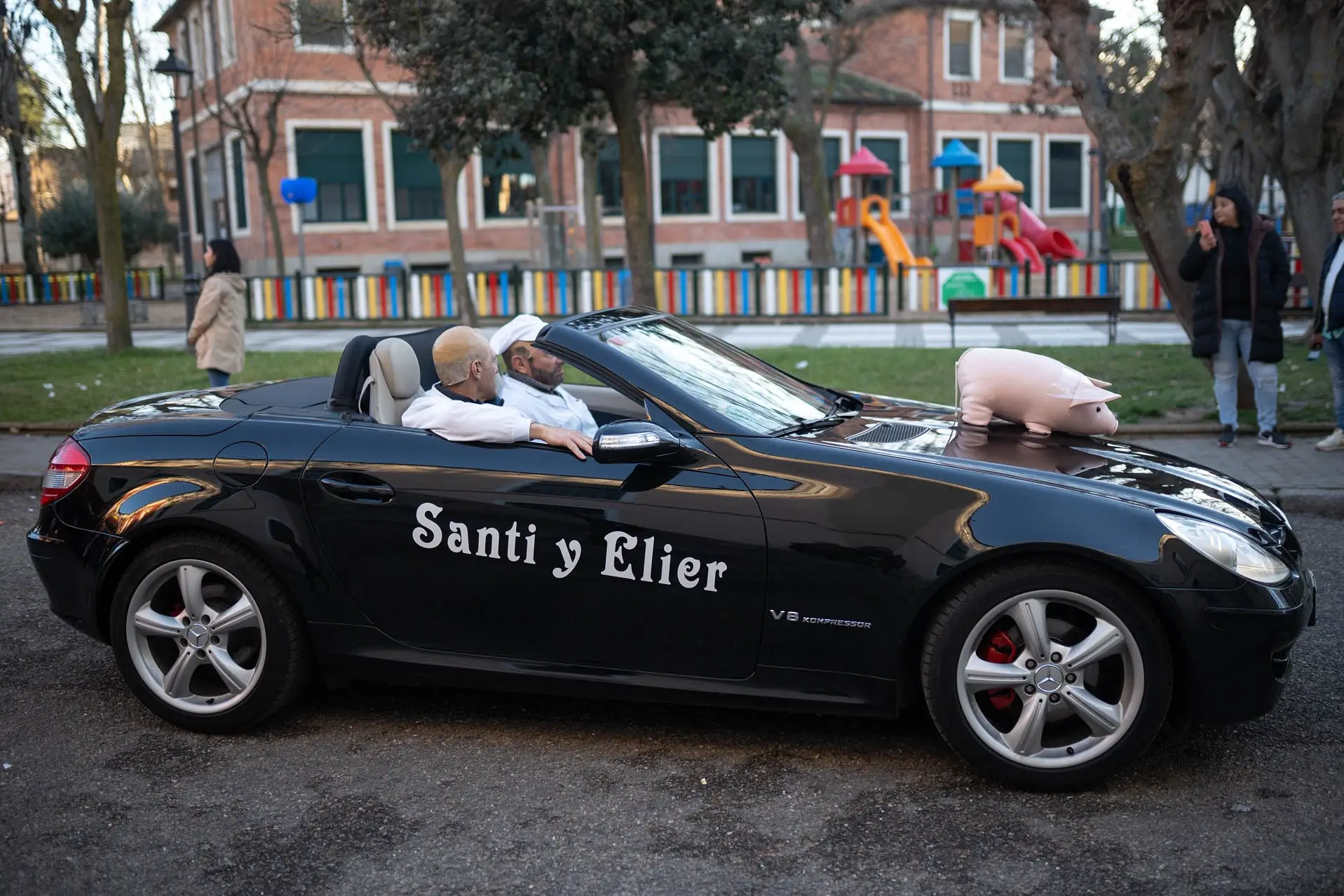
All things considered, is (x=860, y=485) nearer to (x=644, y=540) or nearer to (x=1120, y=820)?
(x=644, y=540)

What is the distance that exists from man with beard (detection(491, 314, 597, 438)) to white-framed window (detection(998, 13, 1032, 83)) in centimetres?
5187

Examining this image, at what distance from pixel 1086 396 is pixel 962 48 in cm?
5107

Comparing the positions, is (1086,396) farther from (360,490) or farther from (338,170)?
(338,170)

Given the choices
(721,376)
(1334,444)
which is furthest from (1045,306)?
(721,376)

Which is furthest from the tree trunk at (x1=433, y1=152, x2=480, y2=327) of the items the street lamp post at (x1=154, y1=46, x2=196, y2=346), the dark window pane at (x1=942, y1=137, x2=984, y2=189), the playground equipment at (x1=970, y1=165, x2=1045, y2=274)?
the dark window pane at (x1=942, y1=137, x2=984, y2=189)

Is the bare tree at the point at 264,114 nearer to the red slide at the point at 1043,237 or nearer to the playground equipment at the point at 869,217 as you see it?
the playground equipment at the point at 869,217

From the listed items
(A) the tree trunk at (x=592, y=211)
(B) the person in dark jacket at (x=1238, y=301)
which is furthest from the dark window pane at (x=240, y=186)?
(B) the person in dark jacket at (x=1238, y=301)

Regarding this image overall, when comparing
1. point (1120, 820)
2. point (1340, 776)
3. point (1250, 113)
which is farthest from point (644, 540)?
point (1250, 113)

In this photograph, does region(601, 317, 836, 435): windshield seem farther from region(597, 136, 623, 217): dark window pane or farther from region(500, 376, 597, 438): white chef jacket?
region(597, 136, 623, 217): dark window pane

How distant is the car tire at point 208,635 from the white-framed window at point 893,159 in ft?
155

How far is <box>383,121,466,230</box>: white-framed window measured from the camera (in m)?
40.5

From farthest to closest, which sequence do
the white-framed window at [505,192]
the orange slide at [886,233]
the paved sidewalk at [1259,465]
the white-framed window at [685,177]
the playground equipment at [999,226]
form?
the white-framed window at [685,177], the white-framed window at [505,192], the playground equipment at [999,226], the orange slide at [886,233], the paved sidewalk at [1259,465]

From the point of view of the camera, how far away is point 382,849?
3.58 metres

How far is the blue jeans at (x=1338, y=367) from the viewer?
366 inches
